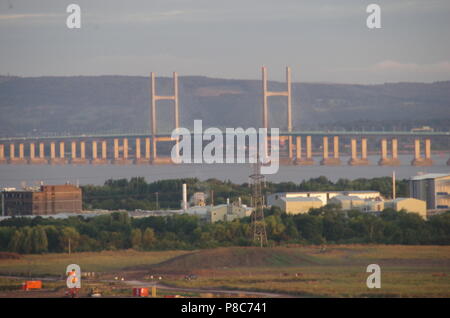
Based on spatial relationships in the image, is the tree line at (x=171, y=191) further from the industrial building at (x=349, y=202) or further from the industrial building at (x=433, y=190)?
the industrial building at (x=349, y=202)

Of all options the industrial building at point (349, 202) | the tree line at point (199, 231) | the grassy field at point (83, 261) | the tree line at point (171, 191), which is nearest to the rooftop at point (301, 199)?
the industrial building at point (349, 202)

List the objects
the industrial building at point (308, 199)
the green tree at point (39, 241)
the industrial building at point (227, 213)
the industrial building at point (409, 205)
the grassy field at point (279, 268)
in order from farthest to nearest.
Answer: the industrial building at point (308, 199) < the industrial building at point (409, 205) < the industrial building at point (227, 213) < the green tree at point (39, 241) < the grassy field at point (279, 268)

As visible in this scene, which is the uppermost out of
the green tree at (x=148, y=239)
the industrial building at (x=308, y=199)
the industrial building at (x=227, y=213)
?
the industrial building at (x=308, y=199)

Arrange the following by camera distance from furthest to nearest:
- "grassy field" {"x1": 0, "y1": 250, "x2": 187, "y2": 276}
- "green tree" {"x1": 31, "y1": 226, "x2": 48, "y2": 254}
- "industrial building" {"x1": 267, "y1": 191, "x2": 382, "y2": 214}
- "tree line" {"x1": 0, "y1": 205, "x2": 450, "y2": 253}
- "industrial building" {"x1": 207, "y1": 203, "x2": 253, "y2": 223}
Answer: "industrial building" {"x1": 267, "y1": 191, "x2": 382, "y2": 214}, "industrial building" {"x1": 207, "y1": 203, "x2": 253, "y2": 223}, "tree line" {"x1": 0, "y1": 205, "x2": 450, "y2": 253}, "green tree" {"x1": 31, "y1": 226, "x2": 48, "y2": 254}, "grassy field" {"x1": 0, "y1": 250, "x2": 187, "y2": 276}

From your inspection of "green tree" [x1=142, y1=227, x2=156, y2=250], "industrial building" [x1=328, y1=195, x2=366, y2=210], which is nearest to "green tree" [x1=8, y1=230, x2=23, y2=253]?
"green tree" [x1=142, y1=227, x2=156, y2=250]

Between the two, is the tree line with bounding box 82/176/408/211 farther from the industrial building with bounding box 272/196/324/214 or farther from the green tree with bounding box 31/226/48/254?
the green tree with bounding box 31/226/48/254
